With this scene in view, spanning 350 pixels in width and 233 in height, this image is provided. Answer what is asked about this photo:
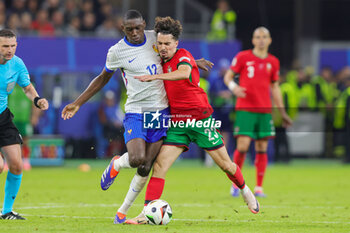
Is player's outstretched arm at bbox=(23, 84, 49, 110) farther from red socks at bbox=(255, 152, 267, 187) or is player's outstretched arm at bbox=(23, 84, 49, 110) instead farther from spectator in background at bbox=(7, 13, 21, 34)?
spectator in background at bbox=(7, 13, 21, 34)

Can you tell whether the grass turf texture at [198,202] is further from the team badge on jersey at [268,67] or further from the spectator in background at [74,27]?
the spectator in background at [74,27]

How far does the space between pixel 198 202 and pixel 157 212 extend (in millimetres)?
2988

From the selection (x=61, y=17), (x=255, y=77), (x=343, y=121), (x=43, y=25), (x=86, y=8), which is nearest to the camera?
(x=255, y=77)

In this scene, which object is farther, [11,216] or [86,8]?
[86,8]

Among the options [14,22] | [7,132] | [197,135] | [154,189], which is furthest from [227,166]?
[14,22]

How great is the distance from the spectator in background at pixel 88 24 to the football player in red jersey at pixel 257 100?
11129mm

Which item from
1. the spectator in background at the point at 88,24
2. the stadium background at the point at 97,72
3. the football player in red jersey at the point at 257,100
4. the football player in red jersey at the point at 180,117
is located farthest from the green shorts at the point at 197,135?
the spectator in background at the point at 88,24

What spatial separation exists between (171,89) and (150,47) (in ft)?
1.61

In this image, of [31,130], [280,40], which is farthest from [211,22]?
[31,130]

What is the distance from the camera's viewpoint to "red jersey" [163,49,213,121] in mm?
8242

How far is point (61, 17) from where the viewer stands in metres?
22.2

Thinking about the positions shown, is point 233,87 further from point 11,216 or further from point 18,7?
point 18,7

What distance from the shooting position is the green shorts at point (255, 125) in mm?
11883

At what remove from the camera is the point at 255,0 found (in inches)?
1104
